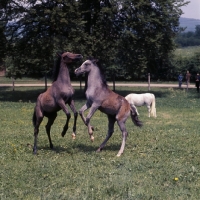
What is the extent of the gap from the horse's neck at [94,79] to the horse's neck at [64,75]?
0.53 meters

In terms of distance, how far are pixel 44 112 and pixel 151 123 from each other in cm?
806

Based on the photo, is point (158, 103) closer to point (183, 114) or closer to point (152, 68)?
point (183, 114)

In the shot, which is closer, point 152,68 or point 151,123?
point 151,123

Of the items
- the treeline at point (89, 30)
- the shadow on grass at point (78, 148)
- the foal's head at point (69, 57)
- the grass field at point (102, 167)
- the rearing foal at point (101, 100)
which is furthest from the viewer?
the treeline at point (89, 30)

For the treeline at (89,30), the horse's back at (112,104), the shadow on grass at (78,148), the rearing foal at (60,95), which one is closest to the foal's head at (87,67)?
the rearing foal at (60,95)

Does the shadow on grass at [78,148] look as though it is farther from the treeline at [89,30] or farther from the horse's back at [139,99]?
the treeline at [89,30]

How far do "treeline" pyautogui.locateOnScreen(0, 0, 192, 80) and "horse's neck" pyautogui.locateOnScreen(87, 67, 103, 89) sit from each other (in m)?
19.3

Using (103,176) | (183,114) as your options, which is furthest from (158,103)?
(103,176)

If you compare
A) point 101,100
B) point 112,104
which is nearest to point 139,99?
point 112,104

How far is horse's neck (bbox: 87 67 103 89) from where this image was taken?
10656 mm

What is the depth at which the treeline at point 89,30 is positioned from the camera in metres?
30.6

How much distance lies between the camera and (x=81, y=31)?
30.6m

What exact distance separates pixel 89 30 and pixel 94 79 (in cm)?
2331

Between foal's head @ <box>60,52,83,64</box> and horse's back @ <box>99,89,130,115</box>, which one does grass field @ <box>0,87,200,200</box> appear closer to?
horse's back @ <box>99,89,130,115</box>
